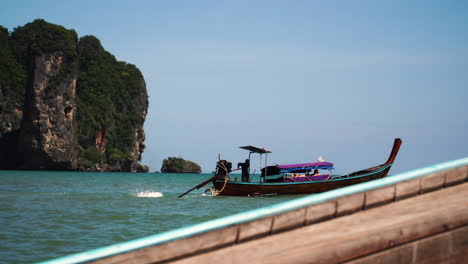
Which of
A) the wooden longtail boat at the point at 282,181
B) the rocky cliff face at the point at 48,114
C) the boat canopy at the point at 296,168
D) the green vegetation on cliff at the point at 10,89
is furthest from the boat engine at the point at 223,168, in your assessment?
the green vegetation on cliff at the point at 10,89

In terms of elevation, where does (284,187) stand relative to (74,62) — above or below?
below

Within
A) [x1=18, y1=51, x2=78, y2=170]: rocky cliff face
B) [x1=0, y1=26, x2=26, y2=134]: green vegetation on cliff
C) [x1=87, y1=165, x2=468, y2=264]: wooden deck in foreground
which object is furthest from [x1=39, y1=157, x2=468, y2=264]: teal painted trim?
[x1=0, y1=26, x2=26, y2=134]: green vegetation on cliff

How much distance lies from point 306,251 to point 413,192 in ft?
1.64

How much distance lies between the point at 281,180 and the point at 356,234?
67.0 ft

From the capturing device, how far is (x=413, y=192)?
1926 mm

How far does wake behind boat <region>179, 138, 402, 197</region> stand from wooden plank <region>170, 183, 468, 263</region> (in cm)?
1925

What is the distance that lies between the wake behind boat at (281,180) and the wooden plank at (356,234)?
1925 cm

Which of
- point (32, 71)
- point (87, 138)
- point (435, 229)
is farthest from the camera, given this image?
point (87, 138)

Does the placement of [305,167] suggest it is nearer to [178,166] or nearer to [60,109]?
[60,109]

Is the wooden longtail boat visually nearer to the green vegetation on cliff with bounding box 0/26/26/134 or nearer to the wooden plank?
the wooden plank

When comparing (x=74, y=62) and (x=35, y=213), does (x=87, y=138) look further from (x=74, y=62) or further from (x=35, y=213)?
(x=35, y=213)

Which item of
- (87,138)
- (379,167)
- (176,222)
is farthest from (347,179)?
(87,138)

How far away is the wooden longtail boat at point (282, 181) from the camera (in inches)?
843

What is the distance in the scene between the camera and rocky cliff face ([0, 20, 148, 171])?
64.6 m
